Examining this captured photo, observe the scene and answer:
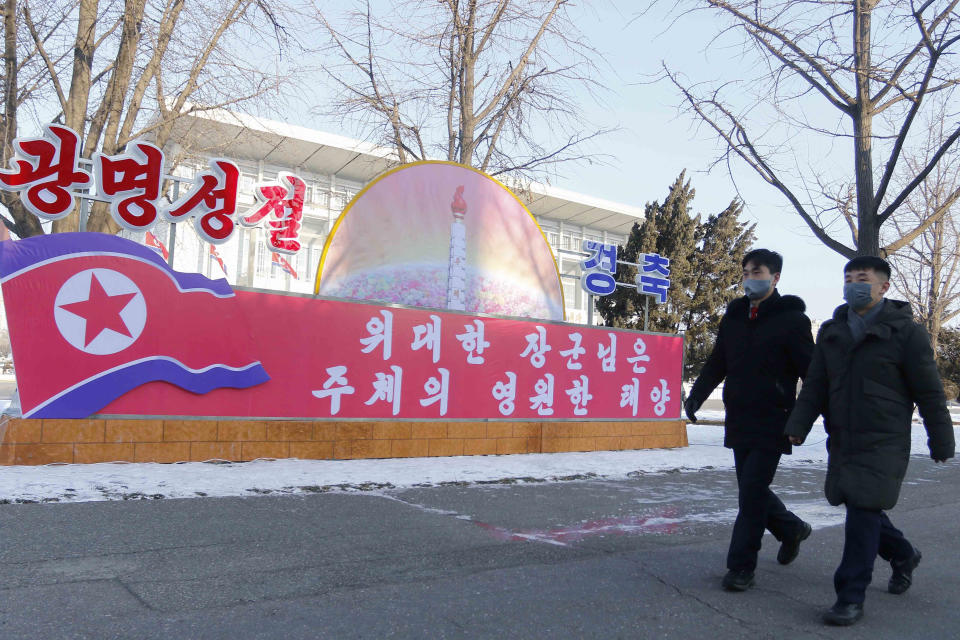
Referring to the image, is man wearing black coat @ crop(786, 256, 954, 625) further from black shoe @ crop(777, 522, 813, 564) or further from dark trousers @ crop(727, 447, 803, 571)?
black shoe @ crop(777, 522, 813, 564)

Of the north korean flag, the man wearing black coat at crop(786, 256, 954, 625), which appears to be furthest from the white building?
the man wearing black coat at crop(786, 256, 954, 625)

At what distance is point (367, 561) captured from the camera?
13.7 ft

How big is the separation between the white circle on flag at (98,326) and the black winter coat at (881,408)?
6.63 metres

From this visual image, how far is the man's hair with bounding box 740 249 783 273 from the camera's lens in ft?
13.5

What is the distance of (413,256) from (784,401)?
23.0ft

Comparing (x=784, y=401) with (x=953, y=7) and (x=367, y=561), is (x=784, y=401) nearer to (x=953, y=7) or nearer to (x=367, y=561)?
(x=367, y=561)

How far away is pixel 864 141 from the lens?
1193cm

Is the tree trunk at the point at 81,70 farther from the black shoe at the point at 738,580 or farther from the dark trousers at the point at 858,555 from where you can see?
the dark trousers at the point at 858,555

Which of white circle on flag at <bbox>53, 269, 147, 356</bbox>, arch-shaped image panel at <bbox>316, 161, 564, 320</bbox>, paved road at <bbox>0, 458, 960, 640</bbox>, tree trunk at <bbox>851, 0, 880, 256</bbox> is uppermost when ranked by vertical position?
tree trunk at <bbox>851, 0, 880, 256</bbox>

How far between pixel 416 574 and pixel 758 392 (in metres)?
2.08

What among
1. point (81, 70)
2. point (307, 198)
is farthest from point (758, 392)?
point (307, 198)

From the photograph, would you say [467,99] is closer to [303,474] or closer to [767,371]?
[303,474]

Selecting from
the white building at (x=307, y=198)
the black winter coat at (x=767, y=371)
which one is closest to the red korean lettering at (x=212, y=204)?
the black winter coat at (x=767, y=371)

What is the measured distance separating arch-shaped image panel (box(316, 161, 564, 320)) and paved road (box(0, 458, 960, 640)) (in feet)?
13.5
